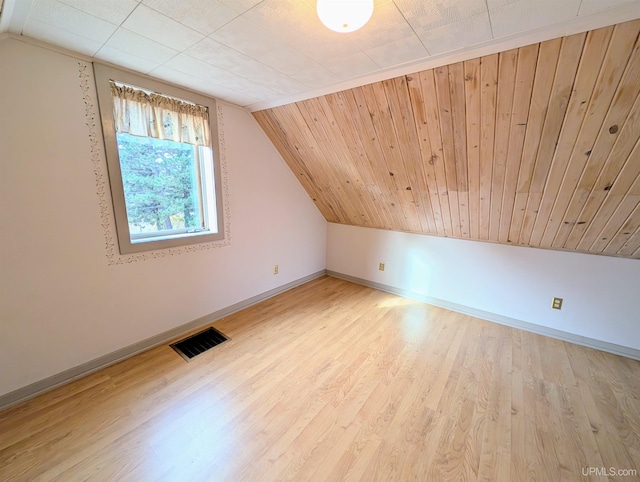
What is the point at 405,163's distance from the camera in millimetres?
2285

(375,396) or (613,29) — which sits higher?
(613,29)

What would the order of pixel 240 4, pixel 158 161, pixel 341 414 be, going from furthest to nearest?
1. pixel 158 161
2. pixel 341 414
3. pixel 240 4

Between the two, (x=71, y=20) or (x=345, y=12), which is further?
(x=71, y=20)

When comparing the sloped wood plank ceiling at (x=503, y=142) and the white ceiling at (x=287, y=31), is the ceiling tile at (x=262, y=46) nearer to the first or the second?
the white ceiling at (x=287, y=31)

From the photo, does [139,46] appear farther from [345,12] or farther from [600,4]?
[600,4]

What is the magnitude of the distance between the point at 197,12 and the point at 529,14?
148 centimetres

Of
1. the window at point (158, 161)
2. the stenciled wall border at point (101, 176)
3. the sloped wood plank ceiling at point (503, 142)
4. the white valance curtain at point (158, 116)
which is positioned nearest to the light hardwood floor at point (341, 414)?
the stenciled wall border at point (101, 176)

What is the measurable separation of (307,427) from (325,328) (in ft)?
3.61

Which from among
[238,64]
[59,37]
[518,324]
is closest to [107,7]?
[59,37]

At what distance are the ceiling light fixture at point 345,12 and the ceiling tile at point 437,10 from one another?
22cm

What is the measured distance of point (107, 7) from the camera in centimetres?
117

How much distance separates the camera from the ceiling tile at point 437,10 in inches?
43.3

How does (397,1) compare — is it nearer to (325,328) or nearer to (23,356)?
(325,328)

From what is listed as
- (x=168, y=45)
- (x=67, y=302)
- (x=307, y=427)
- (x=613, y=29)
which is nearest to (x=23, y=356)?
(x=67, y=302)
